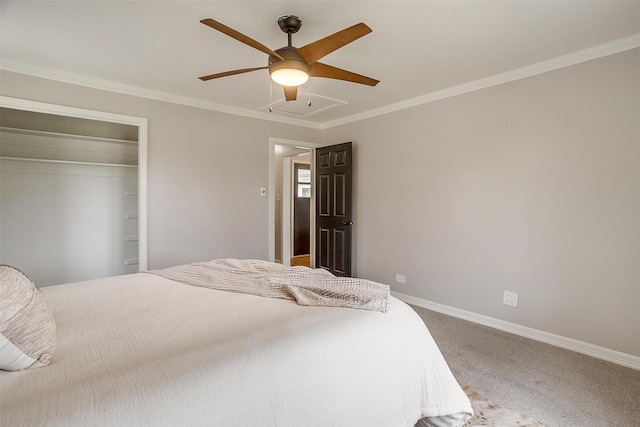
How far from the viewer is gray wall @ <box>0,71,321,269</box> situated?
342 centimetres

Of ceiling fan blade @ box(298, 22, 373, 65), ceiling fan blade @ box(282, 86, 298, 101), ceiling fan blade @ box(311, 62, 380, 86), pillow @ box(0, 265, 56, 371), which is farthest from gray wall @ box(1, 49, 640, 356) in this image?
pillow @ box(0, 265, 56, 371)

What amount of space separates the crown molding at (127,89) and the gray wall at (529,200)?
1743 millimetres

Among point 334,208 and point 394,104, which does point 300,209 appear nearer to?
point 334,208

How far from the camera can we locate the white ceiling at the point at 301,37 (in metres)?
Answer: 2.00

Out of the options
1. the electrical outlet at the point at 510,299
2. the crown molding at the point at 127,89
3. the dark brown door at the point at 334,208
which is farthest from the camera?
the dark brown door at the point at 334,208

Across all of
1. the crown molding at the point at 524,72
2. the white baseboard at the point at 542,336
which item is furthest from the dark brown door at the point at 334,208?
the white baseboard at the point at 542,336

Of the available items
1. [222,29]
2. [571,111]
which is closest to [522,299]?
[571,111]

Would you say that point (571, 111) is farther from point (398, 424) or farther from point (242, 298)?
point (242, 298)

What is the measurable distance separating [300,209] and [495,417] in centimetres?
519

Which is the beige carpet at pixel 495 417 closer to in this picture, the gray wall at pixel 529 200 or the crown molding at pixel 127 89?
the gray wall at pixel 529 200

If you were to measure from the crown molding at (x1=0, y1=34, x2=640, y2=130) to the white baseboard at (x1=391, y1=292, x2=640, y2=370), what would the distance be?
2.29 m

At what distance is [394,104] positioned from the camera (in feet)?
13.0

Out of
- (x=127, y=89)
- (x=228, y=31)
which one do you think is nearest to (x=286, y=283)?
(x=228, y=31)

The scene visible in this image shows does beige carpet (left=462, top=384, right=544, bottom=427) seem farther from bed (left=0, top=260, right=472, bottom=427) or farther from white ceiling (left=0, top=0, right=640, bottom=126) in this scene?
white ceiling (left=0, top=0, right=640, bottom=126)
